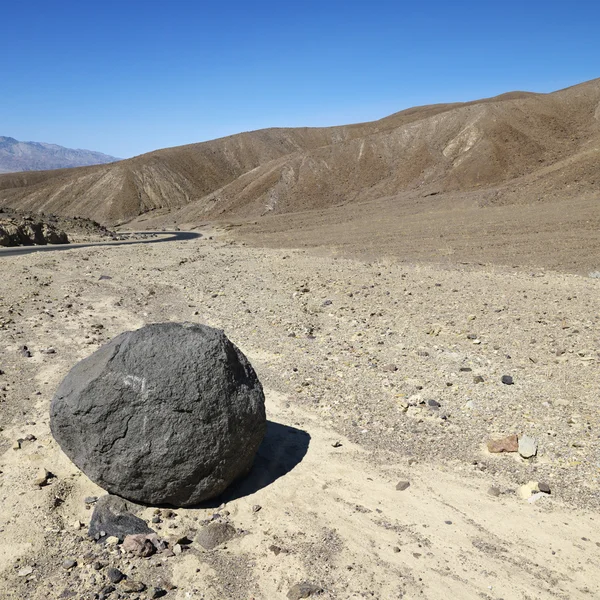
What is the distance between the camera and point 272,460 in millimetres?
6648

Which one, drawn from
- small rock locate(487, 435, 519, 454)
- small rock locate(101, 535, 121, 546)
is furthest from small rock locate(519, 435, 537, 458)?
small rock locate(101, 535, 121, 546)

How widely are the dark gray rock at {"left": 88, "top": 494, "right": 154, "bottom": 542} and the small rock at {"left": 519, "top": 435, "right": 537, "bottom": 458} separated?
14.2ft

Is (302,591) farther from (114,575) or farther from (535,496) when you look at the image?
(535,496)

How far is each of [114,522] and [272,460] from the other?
1957 mm

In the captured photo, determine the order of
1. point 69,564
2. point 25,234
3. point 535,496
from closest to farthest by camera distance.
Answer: point 69,564, point 535,496, point 25,234

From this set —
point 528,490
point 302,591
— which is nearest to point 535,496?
point 528,490

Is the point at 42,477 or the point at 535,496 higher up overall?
the point at 42,477

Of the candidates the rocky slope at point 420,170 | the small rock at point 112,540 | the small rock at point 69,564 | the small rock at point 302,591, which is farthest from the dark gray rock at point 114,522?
the rocky slope at point 420,170

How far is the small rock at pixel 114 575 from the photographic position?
4727 mm

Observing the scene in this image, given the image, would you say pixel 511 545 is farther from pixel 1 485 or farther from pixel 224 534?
pixel 1 485

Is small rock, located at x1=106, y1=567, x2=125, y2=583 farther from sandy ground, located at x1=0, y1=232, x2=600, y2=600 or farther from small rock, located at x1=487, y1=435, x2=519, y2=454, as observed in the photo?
small rock, located at x1=487, y1=435, x2=519, y2=454

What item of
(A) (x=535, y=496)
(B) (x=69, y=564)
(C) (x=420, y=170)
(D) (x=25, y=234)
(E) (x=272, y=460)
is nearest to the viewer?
(B) (x=69, y=564)

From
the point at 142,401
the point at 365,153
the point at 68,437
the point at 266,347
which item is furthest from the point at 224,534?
the point at 365,153

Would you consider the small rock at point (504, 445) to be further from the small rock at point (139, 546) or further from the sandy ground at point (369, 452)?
the small rock at point (139, 546)
